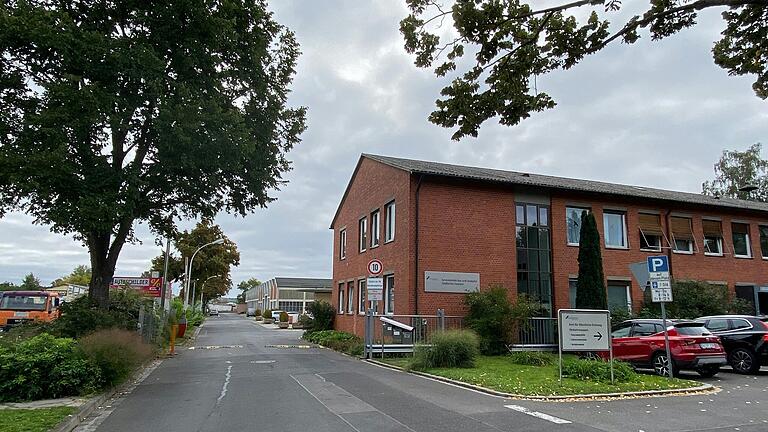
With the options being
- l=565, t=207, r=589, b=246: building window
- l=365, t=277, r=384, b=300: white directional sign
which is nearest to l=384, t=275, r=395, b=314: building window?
l=365, t=277, r=384, b=300: white directional sign

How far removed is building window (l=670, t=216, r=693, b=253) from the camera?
84.6ft

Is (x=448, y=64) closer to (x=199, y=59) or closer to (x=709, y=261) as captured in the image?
(x=199, y=59)

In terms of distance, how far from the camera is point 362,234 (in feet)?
93.1

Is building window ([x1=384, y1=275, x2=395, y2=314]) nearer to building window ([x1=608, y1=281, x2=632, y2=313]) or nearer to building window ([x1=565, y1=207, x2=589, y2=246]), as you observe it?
building window ([x1=565, y1=207, x2=589, y2=246])

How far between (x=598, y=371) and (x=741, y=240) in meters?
20.0

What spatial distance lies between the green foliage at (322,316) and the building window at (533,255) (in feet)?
41.7

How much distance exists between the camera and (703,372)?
48.4 ft

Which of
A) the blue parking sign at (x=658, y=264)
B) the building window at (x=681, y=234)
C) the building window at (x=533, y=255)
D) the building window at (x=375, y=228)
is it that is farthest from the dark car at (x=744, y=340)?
the building window at (x=375, y=228)

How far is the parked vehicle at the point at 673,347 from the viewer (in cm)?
1388

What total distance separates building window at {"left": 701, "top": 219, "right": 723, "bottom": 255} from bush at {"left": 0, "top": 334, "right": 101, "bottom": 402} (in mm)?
26229

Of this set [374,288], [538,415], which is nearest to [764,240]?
[374,288]

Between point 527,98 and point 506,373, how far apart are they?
841cm

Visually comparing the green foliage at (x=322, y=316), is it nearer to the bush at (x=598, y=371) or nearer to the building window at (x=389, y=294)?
the building window at (x=389, y=294)

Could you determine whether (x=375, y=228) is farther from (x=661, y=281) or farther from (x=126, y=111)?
(x=661, y=281)
